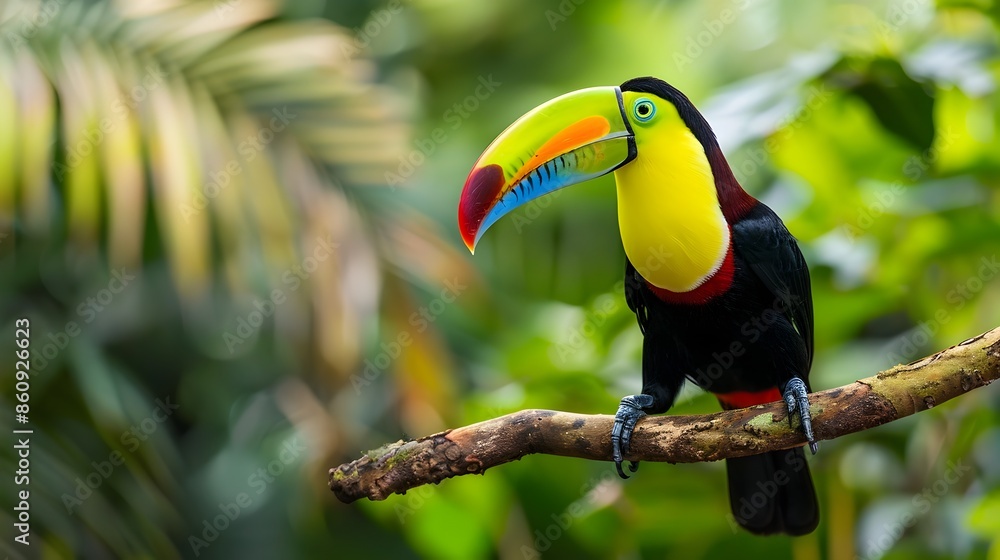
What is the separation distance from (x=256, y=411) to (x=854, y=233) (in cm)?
307

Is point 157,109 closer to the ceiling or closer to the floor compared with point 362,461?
closer to the ceiling

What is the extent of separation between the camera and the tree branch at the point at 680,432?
153 cm

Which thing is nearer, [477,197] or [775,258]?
[477,197]

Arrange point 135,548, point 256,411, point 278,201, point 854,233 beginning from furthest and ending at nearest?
point 256,411 < point 135,548 < point 278,201 < point 854,233

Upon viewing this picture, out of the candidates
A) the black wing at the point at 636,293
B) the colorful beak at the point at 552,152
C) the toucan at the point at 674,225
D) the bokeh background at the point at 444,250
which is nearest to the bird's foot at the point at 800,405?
the toucan at the point at 674,225

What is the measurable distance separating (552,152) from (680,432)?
22.0 inches

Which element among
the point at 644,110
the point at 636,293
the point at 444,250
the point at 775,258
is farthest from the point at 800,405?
the point at 444,250

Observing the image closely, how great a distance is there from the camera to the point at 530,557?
3.13 meters

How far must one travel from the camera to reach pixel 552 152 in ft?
5.62

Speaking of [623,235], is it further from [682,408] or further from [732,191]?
[682,408]

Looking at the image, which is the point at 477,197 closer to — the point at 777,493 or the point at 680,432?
the point at 680,432

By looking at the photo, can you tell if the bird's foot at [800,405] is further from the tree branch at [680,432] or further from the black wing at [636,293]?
the black wing at [636,293]

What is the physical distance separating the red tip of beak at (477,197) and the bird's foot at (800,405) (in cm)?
62

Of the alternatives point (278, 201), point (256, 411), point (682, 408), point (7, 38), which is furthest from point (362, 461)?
point (256, 411)
